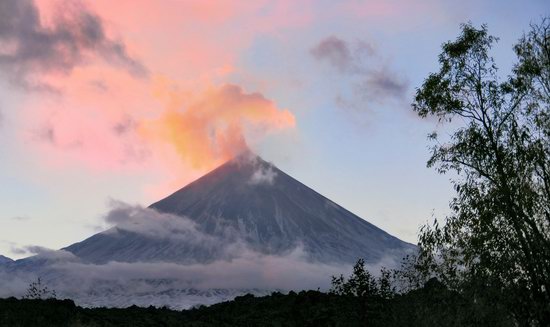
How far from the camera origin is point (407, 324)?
33.8 meters

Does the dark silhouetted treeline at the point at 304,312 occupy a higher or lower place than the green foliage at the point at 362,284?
lower

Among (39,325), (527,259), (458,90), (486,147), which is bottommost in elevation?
(39,325)

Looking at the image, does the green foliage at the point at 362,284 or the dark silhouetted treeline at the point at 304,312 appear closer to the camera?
the dark silhouetted treeline at the point at 304,312

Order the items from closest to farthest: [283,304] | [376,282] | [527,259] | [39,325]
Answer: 1. [527,259]
2. [376,282]
3. [39,325]
4. [283,304]

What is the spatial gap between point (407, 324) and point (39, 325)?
25478 mm

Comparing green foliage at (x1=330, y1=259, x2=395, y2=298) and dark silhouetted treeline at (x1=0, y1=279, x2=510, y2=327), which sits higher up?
green foliage at (x1=330, y1=259, x2=395, y2=298)

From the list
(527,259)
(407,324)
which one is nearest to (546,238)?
(527,259)

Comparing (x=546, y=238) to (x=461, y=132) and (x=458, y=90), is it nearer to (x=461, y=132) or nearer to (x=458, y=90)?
(x=461, y=132)

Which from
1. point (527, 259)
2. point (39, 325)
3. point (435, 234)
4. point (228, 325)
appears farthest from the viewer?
point (228, 325)

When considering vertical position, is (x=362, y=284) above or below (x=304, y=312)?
above

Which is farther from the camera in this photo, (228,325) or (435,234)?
(228,325)

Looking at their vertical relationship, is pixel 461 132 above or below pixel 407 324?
above

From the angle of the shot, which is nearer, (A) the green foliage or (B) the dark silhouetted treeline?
(B) the dark silhouetted treeline

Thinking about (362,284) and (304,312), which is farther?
(304,312)
